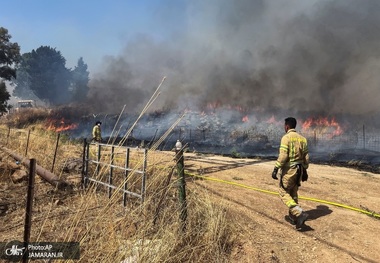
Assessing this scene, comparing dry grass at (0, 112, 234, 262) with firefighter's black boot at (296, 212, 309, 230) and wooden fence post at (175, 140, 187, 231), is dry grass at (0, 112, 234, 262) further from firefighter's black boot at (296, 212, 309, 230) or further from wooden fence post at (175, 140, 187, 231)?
firefighter's black boot at (296, 212, 309, 230)

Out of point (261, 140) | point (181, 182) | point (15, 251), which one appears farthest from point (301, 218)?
point (261, 140)

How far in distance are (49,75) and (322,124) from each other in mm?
53778

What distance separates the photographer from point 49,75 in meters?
58.5

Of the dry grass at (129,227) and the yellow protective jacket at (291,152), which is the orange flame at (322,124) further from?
the dry grass at (129,227)

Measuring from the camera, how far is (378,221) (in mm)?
5238

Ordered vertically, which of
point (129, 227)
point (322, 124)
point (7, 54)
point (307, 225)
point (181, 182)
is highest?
point (7, 54)

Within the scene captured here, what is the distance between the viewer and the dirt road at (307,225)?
13.3 ft

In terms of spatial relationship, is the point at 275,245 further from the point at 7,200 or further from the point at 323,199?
the point at 7,200


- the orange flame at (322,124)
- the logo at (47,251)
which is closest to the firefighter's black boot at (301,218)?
the logo at (47,251)

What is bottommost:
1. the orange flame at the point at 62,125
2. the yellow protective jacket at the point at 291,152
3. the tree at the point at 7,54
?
the yellow protective jacket at the point at 291,152

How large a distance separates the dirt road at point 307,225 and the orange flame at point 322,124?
16052 millimetres

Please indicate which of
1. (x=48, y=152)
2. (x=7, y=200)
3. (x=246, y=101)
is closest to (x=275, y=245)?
(x=7, y=200)

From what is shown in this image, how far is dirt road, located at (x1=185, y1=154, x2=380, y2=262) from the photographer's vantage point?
404 centimetres

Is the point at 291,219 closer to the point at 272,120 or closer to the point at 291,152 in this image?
the point at 291,152
